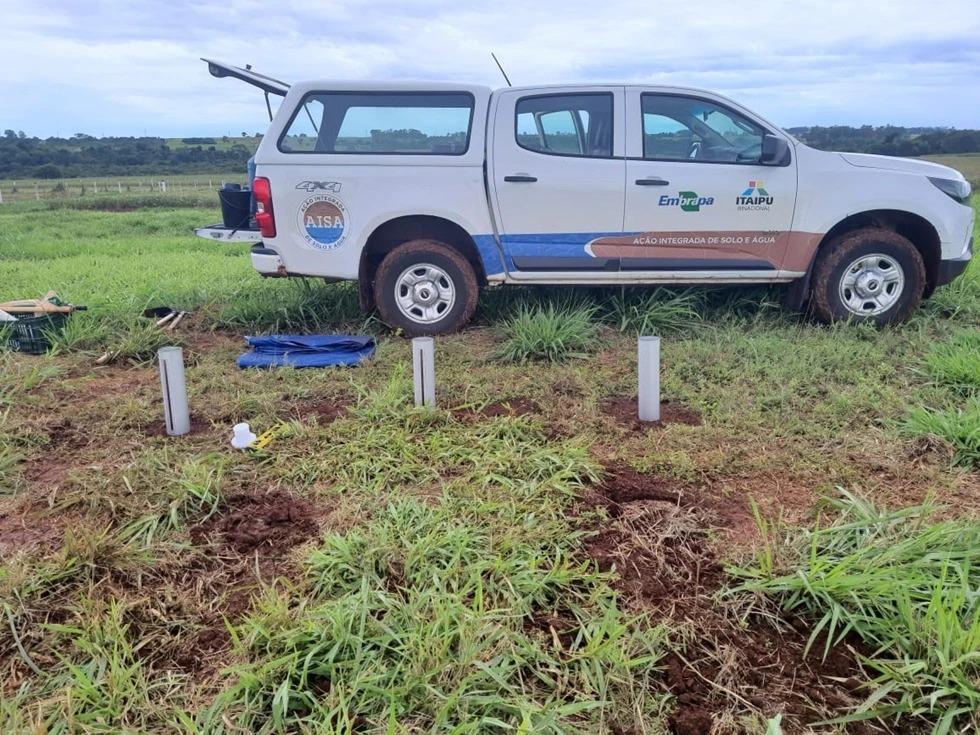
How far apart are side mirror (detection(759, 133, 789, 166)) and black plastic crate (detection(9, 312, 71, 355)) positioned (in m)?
5.47

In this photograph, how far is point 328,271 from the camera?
19.3ft

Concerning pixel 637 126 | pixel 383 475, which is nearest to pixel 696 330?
pixel 637 126

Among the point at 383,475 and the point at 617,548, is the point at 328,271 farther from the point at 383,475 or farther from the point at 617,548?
the point at 617,548

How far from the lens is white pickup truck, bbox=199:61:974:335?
18.8 feet

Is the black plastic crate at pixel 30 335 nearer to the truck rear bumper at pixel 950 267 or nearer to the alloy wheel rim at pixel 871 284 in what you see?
the alloy wheel rim at pixel 871 284

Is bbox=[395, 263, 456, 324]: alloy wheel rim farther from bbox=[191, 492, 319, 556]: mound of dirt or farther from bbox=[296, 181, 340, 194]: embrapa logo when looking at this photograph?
bbox=[191, 492, 319, 556]: mound of dirt

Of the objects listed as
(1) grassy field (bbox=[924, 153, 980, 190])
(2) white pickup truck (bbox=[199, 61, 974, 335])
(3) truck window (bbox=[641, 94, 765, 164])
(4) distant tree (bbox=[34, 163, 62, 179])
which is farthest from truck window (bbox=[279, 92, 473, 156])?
(4) distant tree (bbox=[34, 163, 62, 179])

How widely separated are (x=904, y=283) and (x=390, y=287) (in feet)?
12.9

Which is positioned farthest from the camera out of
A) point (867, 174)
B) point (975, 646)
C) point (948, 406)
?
point (867, 174)

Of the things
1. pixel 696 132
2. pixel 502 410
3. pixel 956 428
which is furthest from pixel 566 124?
pixel 956 428

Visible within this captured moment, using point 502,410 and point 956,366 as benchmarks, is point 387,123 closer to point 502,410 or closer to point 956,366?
point 502,410

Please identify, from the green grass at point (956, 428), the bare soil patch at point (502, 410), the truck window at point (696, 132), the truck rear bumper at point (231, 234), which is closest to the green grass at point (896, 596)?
the green grass at point (956, 428)

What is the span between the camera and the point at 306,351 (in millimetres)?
5520

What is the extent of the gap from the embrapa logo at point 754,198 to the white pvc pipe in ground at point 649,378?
2152mm
